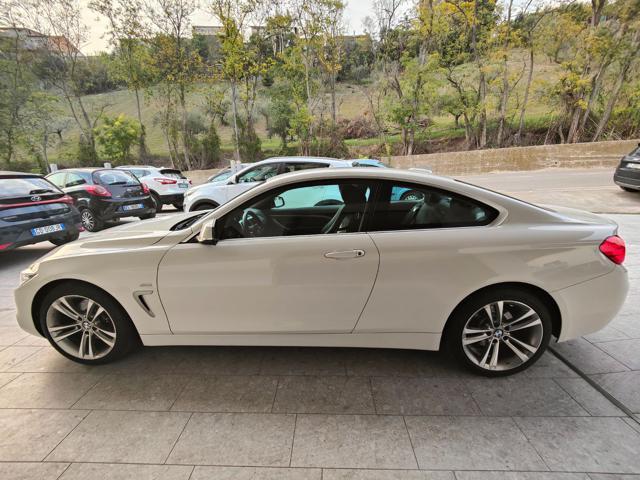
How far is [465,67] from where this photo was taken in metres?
19.6

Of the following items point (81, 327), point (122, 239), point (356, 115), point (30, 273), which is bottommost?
point (81, 327)

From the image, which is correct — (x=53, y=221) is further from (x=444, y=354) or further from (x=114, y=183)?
(x=444, y=354)

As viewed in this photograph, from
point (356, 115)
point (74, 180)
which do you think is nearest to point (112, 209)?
point (74, 180)

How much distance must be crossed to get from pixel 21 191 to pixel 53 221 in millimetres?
583

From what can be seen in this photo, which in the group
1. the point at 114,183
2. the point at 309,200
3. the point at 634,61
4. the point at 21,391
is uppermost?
the point at 634,61

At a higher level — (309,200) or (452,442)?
(309,200)

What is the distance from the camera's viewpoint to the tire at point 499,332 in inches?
89.4

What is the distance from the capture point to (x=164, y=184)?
34.3ft

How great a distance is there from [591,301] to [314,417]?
1944mm

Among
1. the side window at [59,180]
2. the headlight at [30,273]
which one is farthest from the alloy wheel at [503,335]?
the side window at [59,180]

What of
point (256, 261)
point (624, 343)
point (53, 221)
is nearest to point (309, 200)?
point (256, 261)

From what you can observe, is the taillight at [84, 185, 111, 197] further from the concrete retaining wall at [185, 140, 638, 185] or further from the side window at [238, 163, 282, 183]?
the concrete retaining wall at [185, 140, 638, 185]

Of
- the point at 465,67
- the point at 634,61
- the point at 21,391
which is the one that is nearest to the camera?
the point at 21,391

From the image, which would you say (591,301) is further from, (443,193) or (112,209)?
(112,209)
